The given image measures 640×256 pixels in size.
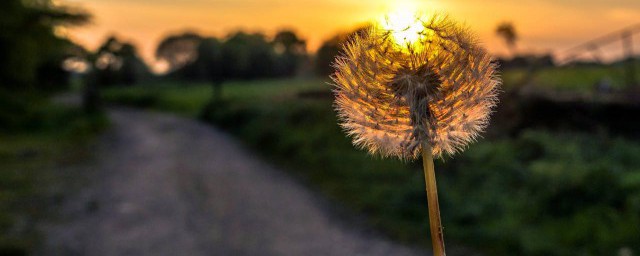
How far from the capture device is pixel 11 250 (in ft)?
40.2

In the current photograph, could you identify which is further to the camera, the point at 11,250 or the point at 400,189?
the point at 400,189

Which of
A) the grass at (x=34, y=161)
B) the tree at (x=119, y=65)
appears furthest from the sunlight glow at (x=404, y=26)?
the tree at (x=119, y=65)

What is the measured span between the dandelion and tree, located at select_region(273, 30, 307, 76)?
55.8 m

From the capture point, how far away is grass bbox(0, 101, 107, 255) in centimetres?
1410

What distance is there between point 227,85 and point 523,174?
42565 mm

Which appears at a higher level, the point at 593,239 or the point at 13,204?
the point at 13,204

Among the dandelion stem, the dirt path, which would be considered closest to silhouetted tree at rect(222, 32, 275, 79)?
the dirt path

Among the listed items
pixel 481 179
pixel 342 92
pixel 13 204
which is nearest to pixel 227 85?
Answer: pixel 13 204

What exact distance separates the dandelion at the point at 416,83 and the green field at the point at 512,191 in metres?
9.16

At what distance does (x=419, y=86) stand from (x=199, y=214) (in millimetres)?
13876

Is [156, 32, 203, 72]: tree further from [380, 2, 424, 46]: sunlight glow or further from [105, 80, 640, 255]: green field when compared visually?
[380, 2, 424, 46]: sunlight glow

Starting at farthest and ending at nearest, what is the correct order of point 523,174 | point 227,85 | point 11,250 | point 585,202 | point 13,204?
point 227,85, point 13,204, point 523,174, point 11,250, point 585,202

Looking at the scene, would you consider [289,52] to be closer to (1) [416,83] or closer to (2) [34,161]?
(2) [34,161]

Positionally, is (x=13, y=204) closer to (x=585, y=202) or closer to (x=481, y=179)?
(x=481, y=179)
